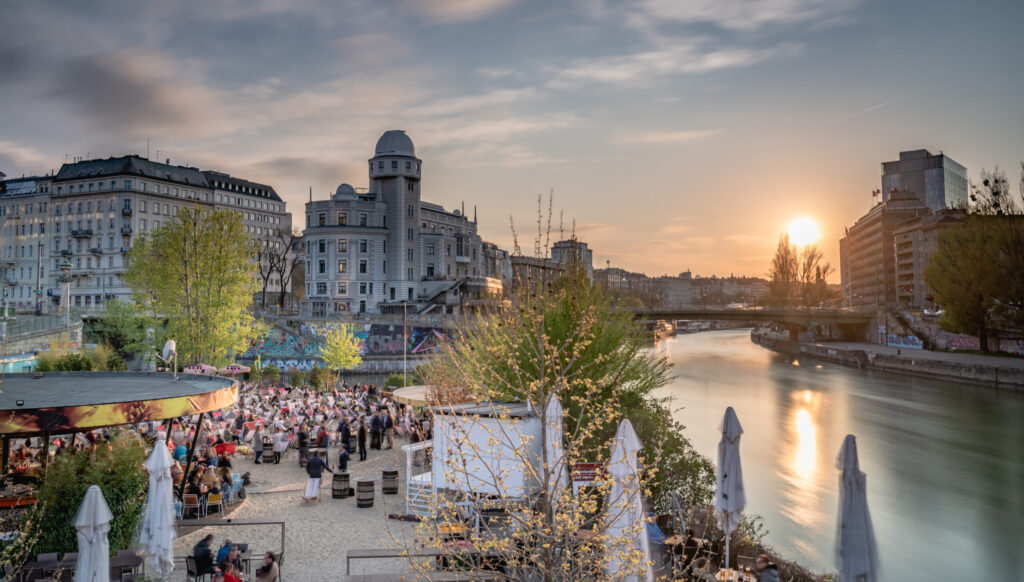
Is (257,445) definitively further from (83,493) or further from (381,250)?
(381,250)

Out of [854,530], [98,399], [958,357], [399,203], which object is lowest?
[958,357]

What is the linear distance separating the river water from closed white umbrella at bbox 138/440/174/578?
1141cm

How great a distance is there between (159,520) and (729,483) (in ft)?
27.9

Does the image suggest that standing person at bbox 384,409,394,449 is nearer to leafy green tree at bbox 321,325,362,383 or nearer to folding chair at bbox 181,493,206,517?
folding chair at bbox 181,493,206,517

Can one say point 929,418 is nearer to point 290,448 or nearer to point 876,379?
point 876,379

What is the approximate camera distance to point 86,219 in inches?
3593

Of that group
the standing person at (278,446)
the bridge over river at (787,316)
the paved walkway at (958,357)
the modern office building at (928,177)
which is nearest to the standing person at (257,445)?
the standing person at (278,446)

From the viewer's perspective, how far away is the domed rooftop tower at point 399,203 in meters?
77.1

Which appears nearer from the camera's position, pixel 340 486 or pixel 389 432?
pixel 340 486

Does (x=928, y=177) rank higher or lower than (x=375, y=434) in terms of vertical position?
higher

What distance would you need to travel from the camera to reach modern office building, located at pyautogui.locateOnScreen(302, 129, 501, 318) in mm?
74625

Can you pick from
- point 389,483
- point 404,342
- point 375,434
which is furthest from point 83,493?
point 404,342

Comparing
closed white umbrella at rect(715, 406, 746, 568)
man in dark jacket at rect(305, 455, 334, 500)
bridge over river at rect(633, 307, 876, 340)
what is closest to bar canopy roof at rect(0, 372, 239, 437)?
man in dark jacket at rect(305, 455, 334, 500)

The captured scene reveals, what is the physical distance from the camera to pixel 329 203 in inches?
2977
